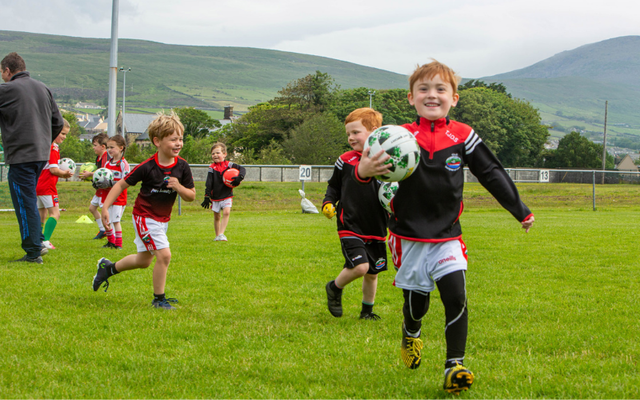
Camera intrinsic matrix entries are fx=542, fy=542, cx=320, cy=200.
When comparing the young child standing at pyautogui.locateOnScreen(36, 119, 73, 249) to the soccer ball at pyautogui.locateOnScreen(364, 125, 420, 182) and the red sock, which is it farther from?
the soccer ball at pyautogui.locateOnScreen(364, 125, 420, 182)

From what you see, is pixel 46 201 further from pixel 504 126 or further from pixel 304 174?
pixel 504 126

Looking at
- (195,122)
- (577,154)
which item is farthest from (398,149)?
(195,122)

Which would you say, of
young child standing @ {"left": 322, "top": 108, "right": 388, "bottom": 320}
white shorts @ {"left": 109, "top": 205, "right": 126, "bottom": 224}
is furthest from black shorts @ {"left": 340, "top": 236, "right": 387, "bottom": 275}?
white shorts @ {"left": 109, "top": 205, "right": 126, "bottom": 224}

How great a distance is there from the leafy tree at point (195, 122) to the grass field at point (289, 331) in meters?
117

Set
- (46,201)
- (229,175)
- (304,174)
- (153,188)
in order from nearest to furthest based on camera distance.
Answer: (153,188), (46,201), (229,175), (304,174)

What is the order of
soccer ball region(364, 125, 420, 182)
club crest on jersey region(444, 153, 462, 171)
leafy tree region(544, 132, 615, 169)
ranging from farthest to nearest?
leafy tree region(544, 132, 615, 169) < club crest on jersey region(444, 153, 462, 171) < soccer ball region(364, 125, 420, 182)

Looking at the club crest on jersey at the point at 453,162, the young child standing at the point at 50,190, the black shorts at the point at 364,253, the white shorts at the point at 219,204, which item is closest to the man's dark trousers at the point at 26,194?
the young child standing at the point at 50,190

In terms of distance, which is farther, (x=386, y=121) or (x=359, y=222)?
(x=386, y=121)

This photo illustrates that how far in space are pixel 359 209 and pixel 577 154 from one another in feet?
316

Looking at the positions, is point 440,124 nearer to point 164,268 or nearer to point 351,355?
point 351,355

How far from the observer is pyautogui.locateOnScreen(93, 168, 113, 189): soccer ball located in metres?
9.41

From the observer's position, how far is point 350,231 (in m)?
5.20

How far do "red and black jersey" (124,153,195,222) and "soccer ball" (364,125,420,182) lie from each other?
2781mm

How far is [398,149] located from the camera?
3.31 meters
